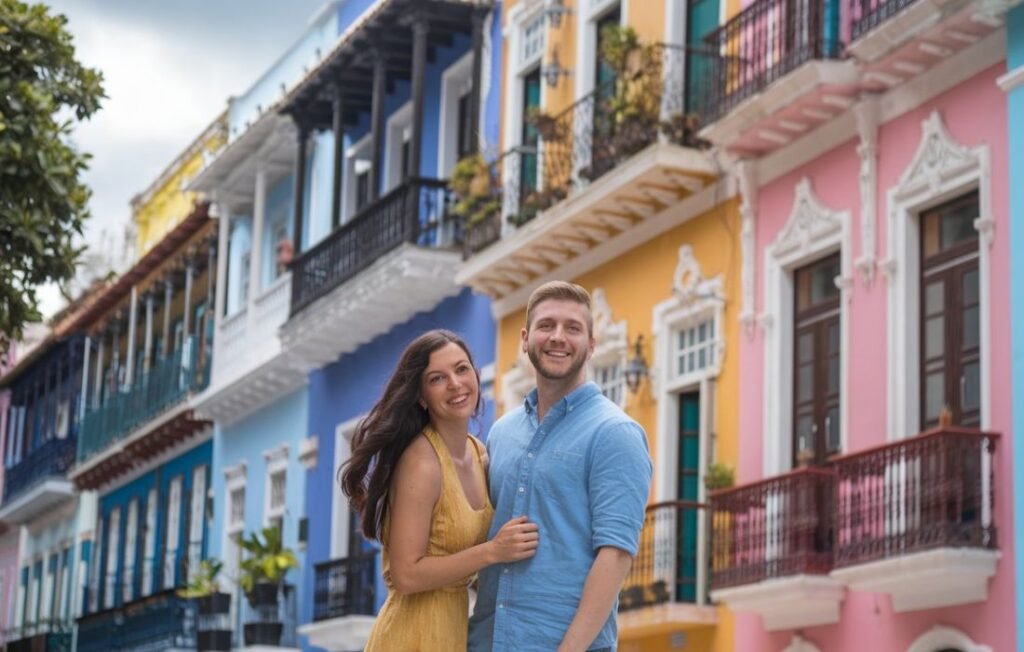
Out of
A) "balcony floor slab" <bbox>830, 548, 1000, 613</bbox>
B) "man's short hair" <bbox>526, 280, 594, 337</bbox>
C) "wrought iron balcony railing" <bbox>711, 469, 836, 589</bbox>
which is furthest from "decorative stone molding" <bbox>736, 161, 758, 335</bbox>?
"man's short hair" <bbox>526, 280, 594, 337</bbox>

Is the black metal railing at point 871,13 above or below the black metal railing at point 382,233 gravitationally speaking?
below

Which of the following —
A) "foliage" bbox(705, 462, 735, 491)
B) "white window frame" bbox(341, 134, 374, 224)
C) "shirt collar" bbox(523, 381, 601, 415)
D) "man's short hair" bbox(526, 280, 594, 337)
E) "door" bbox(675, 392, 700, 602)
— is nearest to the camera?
"man's short hair" bbox(526, 280, 594, 337)

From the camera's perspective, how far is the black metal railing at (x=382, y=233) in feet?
75.6

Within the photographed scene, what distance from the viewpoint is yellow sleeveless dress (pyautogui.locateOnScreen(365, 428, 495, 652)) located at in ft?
19.8

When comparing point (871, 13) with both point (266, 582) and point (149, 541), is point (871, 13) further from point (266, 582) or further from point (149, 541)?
point (149, 541)

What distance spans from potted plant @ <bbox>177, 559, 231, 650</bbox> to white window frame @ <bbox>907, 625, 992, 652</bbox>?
49.6 feet

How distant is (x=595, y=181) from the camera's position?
62.6ft

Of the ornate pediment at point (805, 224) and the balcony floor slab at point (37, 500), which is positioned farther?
the balcony floor slab at point (37, 500)

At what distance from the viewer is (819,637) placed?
16.2m

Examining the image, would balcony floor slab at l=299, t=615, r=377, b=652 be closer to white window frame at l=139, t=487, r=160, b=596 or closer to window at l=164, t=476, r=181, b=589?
window at l=164, t=476, r=181, b=589

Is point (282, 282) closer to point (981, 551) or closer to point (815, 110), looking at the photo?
point (815, 110)

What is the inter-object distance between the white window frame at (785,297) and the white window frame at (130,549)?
20.6 metres

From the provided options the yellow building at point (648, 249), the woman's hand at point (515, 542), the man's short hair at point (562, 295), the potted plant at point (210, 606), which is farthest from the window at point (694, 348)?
the woman's hand at point (515, 542)

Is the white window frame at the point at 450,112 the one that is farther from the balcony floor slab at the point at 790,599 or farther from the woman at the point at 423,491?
the woman at the point at 423,491
